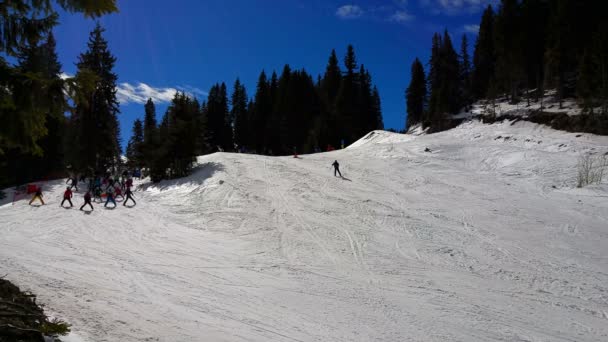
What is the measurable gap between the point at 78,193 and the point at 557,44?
4840 cm

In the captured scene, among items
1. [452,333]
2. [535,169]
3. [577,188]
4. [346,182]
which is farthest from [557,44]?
[452,333]

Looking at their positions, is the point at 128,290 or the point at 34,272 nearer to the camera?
the point at 128,290

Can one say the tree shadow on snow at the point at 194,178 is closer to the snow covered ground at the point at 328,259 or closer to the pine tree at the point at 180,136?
the snow covered ground at the point at 328,259

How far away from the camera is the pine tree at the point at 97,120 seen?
32.5 meters

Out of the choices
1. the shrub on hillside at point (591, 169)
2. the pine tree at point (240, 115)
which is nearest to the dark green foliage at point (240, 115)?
the pine tree at point (240, 115)

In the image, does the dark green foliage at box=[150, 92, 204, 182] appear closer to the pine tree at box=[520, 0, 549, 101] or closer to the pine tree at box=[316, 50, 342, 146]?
the pine tree at box=[316, 50, 342, 146]

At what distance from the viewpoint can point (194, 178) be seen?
25672mm

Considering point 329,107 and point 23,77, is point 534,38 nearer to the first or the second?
point 329,107

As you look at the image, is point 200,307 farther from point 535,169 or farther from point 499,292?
point 535,169

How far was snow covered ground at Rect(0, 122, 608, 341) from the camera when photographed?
7.89 m

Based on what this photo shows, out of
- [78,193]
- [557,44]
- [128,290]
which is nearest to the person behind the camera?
[128,290]

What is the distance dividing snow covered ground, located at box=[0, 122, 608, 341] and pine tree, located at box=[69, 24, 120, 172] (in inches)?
334

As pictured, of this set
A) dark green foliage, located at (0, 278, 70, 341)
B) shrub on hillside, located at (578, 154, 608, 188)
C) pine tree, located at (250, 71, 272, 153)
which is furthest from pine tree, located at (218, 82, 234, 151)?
dark green foliage, located at (0, 278, 70, 341)

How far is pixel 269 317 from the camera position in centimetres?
809
